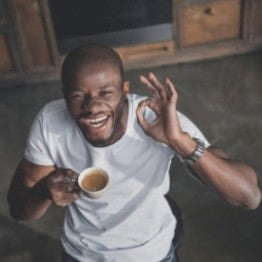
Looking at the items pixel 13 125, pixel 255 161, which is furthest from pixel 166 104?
pixel 13 125

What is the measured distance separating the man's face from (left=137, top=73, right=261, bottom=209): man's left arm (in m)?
0.09

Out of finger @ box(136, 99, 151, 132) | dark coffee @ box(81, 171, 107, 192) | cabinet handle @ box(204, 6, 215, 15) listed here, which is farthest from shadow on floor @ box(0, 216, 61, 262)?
cabinet handle @ box(204, 6, 215, 15)

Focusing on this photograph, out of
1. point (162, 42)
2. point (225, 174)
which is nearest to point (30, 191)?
point (225, 174)

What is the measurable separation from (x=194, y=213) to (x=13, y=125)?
1614 mm

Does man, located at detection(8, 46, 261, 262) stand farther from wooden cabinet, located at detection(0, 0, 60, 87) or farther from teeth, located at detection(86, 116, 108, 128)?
wooden cabinet, located at detection(0, 0, 60, 87)

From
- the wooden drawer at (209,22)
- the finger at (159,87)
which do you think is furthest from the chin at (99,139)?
the wooden drawer at (209,22)

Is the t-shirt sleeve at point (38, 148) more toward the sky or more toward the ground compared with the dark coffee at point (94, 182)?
more toward the sky

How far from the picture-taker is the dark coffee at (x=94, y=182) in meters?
1.52

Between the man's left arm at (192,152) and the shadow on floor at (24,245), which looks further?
the shadow on floor at (24,245)

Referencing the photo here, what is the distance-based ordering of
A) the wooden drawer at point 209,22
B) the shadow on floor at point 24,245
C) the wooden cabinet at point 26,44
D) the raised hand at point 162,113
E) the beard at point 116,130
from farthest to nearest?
1. the wooden drawer at point 209,22
2. the wooden cabinet at point 26,44
3. the shadow on floor at point 24,245
4. the beard at point 116,130
5. the raised hand at point 162,113

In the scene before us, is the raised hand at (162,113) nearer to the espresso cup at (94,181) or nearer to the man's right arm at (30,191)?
the espresso cup at (94,181)

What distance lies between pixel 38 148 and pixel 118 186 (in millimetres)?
320

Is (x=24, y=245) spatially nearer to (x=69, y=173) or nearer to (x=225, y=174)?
(x=69, y=173)

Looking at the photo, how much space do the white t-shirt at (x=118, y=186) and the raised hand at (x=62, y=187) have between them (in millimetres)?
129
